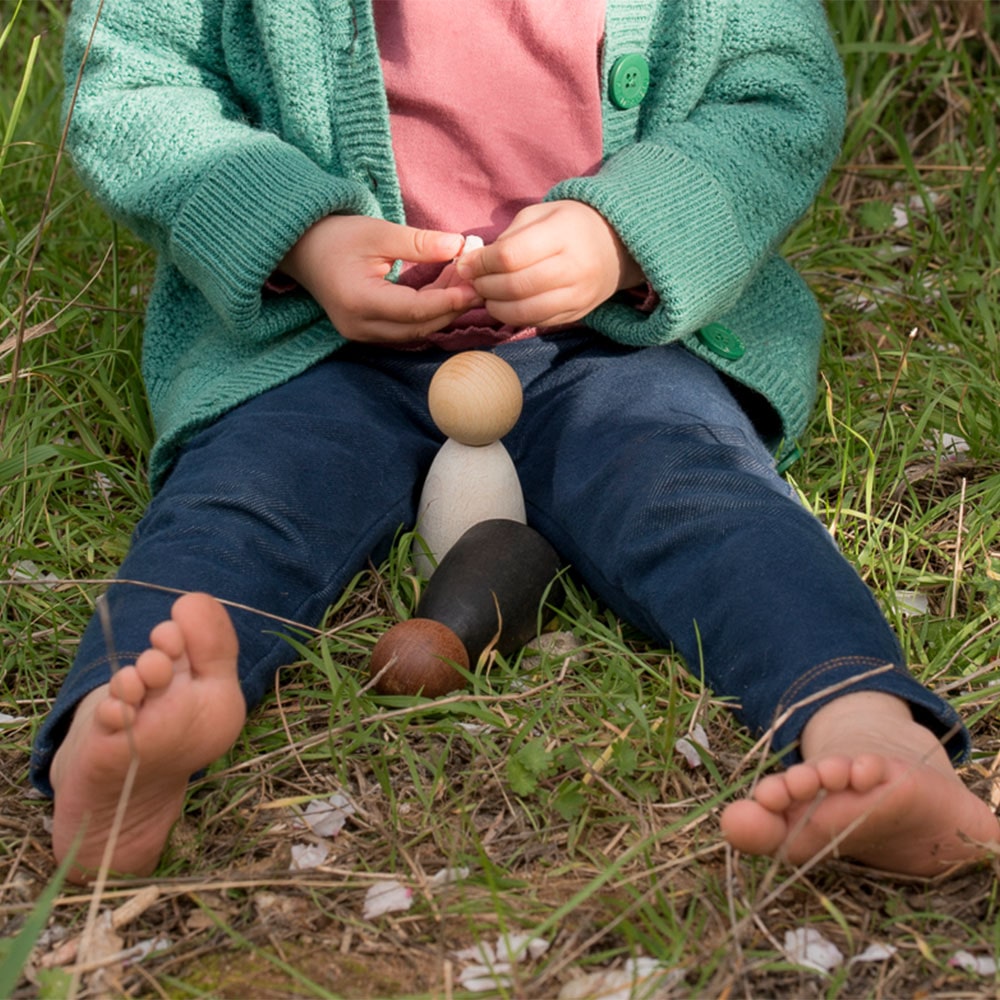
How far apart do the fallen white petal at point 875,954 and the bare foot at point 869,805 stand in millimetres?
85

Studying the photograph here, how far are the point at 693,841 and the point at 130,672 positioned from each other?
58cm

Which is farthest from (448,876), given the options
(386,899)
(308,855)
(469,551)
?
(469,551)

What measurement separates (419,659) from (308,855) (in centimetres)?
28

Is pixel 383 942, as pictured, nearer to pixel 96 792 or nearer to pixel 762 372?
pixel 96 792

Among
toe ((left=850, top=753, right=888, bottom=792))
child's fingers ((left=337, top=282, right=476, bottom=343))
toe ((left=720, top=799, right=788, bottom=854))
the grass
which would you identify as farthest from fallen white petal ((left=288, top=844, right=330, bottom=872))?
child's fingers ((left=337, top=282, right=476, bottom=343))

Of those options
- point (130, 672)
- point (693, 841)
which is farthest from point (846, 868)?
point (130, 672)

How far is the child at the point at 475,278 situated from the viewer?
164 centimetres

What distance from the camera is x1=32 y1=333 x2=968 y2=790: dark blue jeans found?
1.43 meters

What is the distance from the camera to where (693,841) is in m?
1.35

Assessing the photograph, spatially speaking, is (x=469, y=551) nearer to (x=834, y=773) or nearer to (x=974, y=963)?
(x=834, y=773)

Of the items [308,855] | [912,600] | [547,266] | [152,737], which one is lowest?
[912,600]

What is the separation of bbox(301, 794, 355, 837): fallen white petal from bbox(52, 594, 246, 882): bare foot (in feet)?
0.49

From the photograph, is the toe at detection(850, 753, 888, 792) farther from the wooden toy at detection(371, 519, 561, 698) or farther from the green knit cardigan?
the green knit cardigan

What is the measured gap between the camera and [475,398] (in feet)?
5.69
